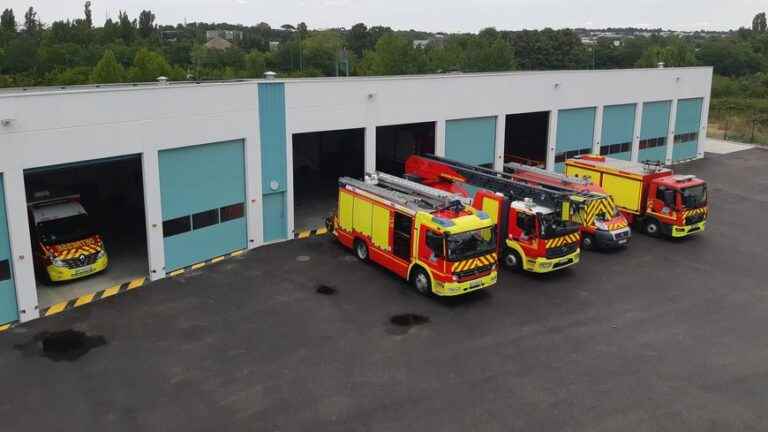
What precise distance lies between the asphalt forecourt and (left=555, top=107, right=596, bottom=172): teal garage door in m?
11.6

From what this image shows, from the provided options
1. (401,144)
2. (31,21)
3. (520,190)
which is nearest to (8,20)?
(31,21)

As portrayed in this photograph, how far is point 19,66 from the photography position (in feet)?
219

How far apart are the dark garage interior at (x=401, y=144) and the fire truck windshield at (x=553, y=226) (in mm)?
9224

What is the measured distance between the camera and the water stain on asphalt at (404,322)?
15336 mm

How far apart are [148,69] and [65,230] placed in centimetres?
3769

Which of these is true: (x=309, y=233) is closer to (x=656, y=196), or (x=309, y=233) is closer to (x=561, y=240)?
(x=561, y=240)

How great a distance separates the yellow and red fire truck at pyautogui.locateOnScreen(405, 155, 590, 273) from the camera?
18.4 m

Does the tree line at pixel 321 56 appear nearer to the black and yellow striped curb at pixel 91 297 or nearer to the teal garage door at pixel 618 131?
the teal garage door at pixel 618 131

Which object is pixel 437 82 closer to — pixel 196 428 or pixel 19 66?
pixel 196 428

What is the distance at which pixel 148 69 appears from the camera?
5275 centimetres

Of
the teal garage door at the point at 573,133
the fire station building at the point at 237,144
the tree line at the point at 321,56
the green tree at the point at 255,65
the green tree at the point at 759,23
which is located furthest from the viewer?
the green tree at the point at 759,23

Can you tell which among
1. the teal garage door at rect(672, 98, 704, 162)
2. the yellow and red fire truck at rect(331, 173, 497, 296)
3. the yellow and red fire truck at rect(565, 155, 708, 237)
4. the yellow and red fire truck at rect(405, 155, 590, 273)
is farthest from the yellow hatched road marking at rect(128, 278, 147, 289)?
the teal garage door at rect(672, 98, 704, 162)

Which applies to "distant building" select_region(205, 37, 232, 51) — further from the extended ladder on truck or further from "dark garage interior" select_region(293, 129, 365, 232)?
the extended ladder on truck

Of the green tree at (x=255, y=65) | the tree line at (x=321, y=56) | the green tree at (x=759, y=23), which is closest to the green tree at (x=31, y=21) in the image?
the tree line at (x=321, y=56)
